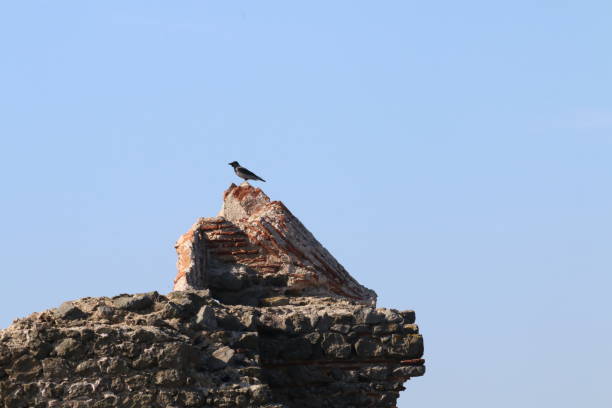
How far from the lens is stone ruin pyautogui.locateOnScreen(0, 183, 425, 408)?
1005 cm

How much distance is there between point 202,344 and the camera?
10.7 meters

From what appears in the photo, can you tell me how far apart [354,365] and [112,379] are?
2834mm

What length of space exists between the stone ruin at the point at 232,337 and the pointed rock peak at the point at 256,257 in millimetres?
12

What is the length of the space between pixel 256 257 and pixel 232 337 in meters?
3.34

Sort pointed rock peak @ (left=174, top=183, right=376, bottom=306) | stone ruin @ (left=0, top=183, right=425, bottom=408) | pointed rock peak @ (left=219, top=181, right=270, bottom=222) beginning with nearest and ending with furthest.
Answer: stone ruin @ (left=0, top=183, right=425, bottom=408) < pointed rock peak @ (left=174, top=183, right=376, bottom=306) < pointed rock peak @ (left=219, top=181, right=270, bottom=222)

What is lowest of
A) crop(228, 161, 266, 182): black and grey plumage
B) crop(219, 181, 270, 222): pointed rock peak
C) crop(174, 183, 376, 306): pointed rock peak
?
crop(174, 183, 376, 306): pointed rock peak

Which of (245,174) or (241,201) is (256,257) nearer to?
(241,201)

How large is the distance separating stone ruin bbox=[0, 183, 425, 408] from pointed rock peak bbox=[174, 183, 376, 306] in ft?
0.04

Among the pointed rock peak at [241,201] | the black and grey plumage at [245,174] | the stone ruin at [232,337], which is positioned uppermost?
the black and grey plumage at [245,174]

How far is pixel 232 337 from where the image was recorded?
431 inches

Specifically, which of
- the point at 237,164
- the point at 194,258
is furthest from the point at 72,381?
the point at 237,164

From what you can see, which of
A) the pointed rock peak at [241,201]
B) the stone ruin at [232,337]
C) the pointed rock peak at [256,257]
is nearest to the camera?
the stone ruin at [232,337]

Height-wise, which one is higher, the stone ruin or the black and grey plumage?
the black and grey plumage

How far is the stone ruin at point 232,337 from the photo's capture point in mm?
10055
